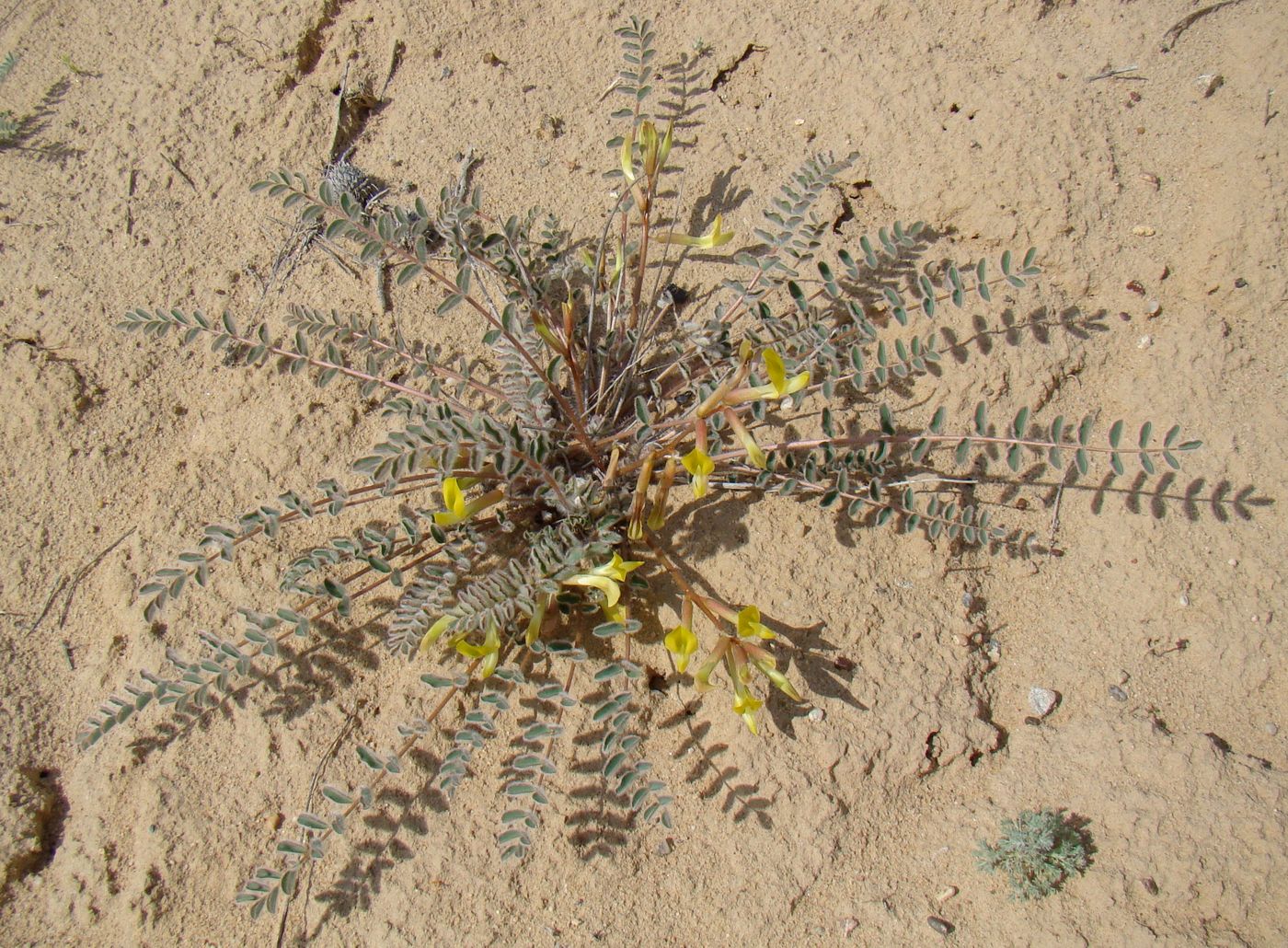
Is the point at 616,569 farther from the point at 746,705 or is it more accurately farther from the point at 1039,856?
the point at 1039,856

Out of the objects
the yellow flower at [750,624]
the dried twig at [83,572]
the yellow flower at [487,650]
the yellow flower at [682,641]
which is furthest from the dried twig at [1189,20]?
the dried twig at [83,572]

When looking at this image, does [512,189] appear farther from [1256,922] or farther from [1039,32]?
[1256,922]

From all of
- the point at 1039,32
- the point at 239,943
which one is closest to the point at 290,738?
the point at 239,943

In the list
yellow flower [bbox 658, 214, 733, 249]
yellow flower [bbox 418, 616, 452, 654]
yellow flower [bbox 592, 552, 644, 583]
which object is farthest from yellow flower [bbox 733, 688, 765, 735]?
yellow flower [bbox 658, 214, 733, 249]

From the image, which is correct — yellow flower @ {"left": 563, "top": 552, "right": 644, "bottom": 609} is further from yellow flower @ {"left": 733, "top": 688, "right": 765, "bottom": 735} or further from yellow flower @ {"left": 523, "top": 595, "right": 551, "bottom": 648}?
yellow flower @ {"left": 733, "top": 688, "right": 765, "bottom": 735}

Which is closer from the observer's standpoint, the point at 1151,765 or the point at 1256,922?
the point at 1256,922

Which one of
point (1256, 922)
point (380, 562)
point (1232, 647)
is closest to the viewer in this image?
point (1256, 922)
